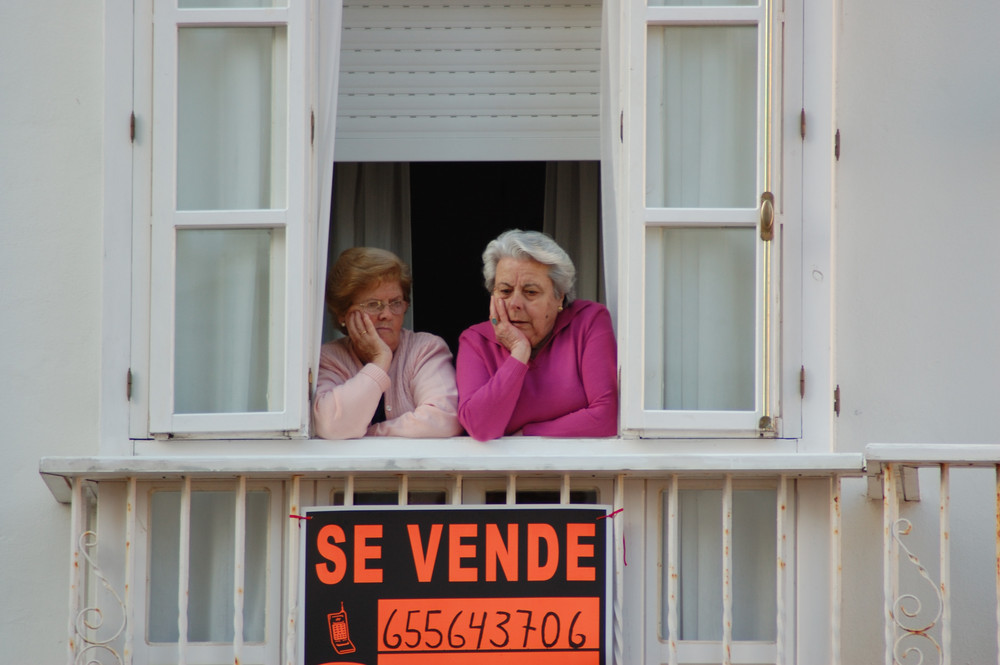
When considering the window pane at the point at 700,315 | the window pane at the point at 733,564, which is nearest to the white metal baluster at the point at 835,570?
the window pane at the point at 733,564

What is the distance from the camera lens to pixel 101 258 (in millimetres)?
4461

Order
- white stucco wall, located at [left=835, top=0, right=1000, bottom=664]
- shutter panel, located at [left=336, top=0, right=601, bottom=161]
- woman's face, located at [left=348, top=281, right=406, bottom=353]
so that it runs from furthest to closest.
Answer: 1. shutter panel, located at [left=336, top=0, right=601, bottom=161]
2. woman's face, located at [left=348, top=281, right=406, bottom=353]
3. white stucco wall, located at [left=835, top=0, right=1000, bottom=664]

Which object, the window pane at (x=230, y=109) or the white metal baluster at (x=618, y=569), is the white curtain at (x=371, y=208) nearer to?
the window pane at (x=230, y=109)

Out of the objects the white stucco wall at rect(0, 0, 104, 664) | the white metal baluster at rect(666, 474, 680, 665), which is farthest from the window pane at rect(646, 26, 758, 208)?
the white stucco wall at rect(0, 0, 104, 664)

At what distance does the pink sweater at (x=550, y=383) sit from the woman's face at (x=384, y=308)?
27cm

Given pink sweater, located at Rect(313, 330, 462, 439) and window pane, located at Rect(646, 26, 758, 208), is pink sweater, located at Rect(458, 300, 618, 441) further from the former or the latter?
window pane, located at Rect(646, 26, 758, 208)

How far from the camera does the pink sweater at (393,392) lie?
4293mm

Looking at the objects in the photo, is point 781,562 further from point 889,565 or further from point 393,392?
point 393,392

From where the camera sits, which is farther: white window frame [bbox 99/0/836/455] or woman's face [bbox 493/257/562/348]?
woman's face [bbox 493/257/562/348]

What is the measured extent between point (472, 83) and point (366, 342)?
1.27 m

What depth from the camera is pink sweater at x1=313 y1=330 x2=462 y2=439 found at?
4293 mm

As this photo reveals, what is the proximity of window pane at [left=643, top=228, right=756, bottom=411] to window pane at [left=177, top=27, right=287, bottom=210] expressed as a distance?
1.25m

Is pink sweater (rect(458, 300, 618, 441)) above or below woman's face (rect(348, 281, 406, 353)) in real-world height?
below

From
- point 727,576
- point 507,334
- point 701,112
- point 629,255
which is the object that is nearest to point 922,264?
point 701,112
